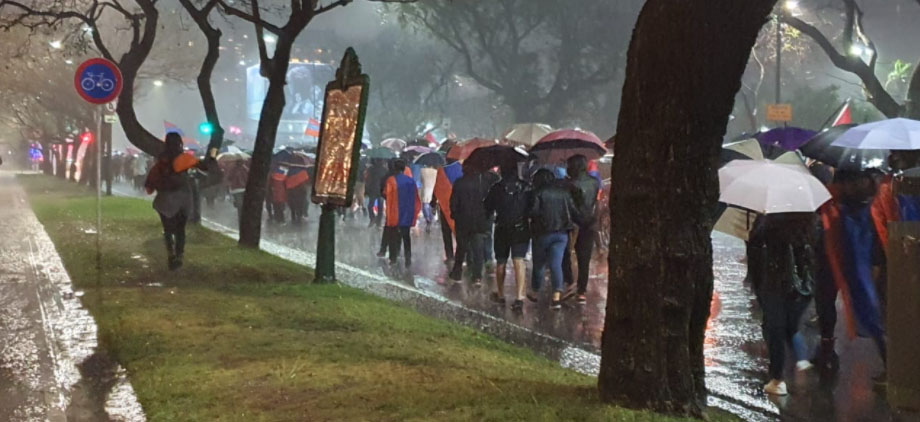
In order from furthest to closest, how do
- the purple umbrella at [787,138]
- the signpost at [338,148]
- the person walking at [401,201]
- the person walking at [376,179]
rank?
the person walking at [376,179], the person walking at [401,201], the purple umbrella at [787,138], the signpost at [338,148]

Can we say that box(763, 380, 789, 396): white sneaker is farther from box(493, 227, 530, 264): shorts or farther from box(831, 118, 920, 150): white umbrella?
box(493, 227, 530, 264): shorts

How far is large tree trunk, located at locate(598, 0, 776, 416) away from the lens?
4.93 metres

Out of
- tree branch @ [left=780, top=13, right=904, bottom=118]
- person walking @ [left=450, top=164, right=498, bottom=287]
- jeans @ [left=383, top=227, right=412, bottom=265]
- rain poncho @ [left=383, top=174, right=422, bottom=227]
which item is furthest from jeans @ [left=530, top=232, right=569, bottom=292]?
tree branch @ [left=780, top=13, right=904, bottom=118]

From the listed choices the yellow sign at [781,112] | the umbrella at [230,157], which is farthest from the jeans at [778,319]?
the umbrella at [230,157]

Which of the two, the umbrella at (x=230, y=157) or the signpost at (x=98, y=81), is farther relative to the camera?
the umbrella at (x=230, y=157)

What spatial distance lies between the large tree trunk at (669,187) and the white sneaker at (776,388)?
1.94 metres

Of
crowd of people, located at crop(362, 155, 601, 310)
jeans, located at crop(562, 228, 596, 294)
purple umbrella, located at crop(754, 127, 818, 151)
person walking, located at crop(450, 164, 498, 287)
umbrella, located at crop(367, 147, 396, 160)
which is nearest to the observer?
crowd of people, located at crop(362, 155, 601, 310)

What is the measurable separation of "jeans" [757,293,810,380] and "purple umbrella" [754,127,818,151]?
6227 mm

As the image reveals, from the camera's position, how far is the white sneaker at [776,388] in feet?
22.8

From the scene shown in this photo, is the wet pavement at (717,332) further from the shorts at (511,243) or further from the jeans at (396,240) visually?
the shorts at (511,243)

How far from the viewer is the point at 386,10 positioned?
144 ft

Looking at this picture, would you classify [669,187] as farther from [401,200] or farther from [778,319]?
[401,200]

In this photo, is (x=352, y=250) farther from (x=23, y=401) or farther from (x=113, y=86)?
(x=23, y=401)

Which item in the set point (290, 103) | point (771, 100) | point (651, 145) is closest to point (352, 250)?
point (651, 145)
